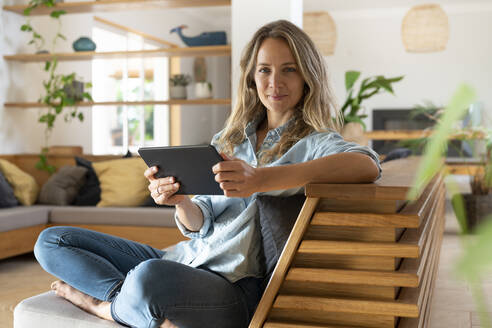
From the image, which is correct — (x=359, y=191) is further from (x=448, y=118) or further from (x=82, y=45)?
(x=82, y=45)

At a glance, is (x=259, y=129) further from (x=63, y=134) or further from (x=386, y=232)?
(x=63, y=134)

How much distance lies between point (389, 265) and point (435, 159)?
1037 mm

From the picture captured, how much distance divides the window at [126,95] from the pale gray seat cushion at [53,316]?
18.4 feet

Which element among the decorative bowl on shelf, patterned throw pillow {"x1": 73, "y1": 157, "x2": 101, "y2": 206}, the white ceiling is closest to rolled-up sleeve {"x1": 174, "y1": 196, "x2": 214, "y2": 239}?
patterned throw pillow {"x1": 73, "y1": 157, "x2": 101, "y2": 206}

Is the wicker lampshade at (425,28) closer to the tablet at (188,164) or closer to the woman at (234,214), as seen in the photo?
the woman at (234,214)

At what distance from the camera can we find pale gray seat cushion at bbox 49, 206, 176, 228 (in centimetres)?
394

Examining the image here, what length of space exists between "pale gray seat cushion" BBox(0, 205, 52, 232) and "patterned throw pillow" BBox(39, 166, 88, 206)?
137mm

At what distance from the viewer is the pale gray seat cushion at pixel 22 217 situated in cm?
379

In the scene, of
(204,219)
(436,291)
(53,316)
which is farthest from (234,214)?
(436,291)

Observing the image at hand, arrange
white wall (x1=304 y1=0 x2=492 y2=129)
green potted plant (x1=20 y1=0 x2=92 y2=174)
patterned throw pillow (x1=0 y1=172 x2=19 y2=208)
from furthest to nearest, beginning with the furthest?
white wall (x1=304 y1=0 x2=492 y2=129) → green potted plant (x1=20 y1=0 x2=92 y2=174) → patterned throw pillow (x1=0 y1=172 x2=19 y2=208)

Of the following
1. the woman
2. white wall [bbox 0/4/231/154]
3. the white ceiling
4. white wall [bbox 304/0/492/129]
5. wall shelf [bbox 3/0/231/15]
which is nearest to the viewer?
the woman

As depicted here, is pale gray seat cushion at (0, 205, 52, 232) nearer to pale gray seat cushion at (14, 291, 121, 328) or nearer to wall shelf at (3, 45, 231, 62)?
wall shelf at (3, 45, 231, 62)

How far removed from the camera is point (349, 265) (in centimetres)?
136

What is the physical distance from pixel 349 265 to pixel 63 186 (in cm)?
347
